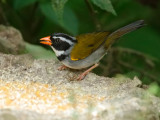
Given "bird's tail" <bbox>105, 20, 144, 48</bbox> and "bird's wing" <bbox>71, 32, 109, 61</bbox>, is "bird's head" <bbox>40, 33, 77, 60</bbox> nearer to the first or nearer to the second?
"bird's wing" <bbox>71, 32, 109, 61</bbox>

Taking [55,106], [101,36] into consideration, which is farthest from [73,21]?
[55,106]

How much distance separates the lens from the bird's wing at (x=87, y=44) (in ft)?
17.2

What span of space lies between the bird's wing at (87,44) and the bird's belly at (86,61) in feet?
0.19

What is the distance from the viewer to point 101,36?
536 cm

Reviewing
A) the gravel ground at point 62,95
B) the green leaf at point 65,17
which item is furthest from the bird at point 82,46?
the green leaf at point 65,17

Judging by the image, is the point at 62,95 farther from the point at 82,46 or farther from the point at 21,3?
the point at 21,3

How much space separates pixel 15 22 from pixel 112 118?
13.5ft

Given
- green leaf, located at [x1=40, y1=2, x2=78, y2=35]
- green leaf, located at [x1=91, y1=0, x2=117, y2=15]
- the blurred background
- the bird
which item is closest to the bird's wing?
the bird

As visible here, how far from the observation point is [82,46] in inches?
209

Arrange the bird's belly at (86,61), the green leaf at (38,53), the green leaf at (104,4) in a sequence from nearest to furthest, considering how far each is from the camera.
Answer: the green leaf at (104,4)
the bird's belly at (86,61)
the green leaf at (38,53)

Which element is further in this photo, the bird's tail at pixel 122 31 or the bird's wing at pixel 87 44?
the bird's tail at pixel 122 31

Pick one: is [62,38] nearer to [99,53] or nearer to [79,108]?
[99,53]

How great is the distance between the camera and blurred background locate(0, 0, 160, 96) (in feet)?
20.5

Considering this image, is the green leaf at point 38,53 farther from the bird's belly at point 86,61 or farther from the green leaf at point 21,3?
the green leaf at point 21,3
